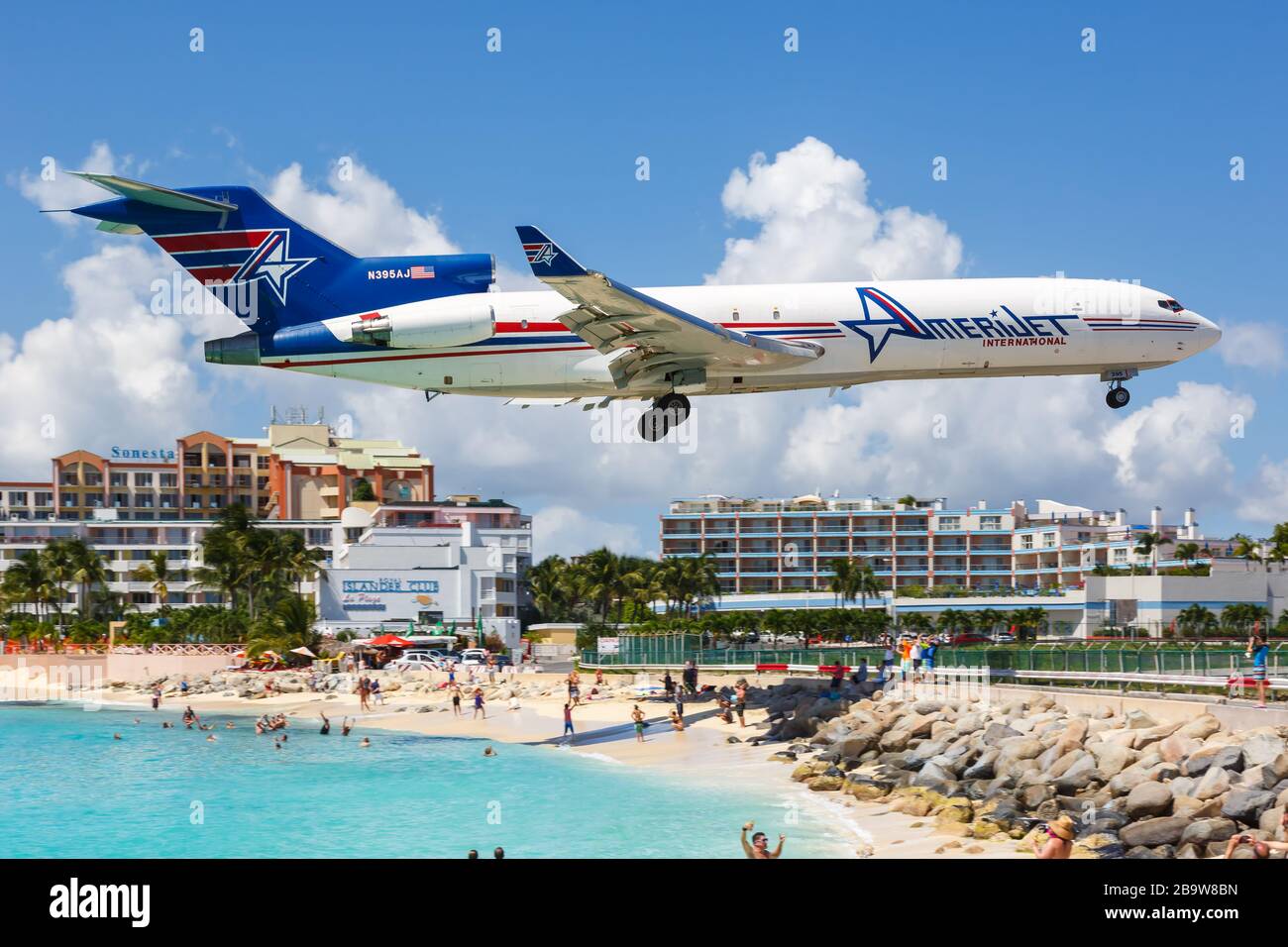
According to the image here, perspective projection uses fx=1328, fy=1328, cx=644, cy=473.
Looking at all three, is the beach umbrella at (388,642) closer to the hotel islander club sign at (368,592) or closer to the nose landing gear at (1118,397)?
the hotel islander club sign at (368,592)

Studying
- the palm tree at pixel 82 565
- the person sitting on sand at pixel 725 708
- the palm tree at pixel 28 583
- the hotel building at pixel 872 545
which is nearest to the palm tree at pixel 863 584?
the hotel building at pixel 872 545

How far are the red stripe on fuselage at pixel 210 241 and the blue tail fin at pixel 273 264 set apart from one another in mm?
24

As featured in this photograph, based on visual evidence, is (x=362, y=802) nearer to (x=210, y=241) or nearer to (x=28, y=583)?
(x=210, y=241)

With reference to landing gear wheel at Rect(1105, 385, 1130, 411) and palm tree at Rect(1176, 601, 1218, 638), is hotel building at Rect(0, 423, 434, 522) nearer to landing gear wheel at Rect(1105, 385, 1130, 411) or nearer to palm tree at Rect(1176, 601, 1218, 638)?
palm tree at Rect(1176, 601, 1218, 638)

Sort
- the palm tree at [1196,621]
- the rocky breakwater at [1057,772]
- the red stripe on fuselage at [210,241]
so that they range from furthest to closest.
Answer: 1. the palm tree at [1196,621]
2. the red stripe on fuselage at [210,241]
3. the rocky breakwater at [1057,772]

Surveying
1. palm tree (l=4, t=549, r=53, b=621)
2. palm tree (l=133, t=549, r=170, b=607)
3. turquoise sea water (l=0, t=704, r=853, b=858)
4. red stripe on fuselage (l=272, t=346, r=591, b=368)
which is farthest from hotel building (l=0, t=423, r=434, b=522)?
red stripe on fuselage (l=272, t=346, r=591, b=368)

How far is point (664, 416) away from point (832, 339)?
14.5 feet

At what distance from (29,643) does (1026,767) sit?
83.3 meters

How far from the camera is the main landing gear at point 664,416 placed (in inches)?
1248

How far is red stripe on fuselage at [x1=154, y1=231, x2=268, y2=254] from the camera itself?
31969 mm

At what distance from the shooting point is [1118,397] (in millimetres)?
33938
